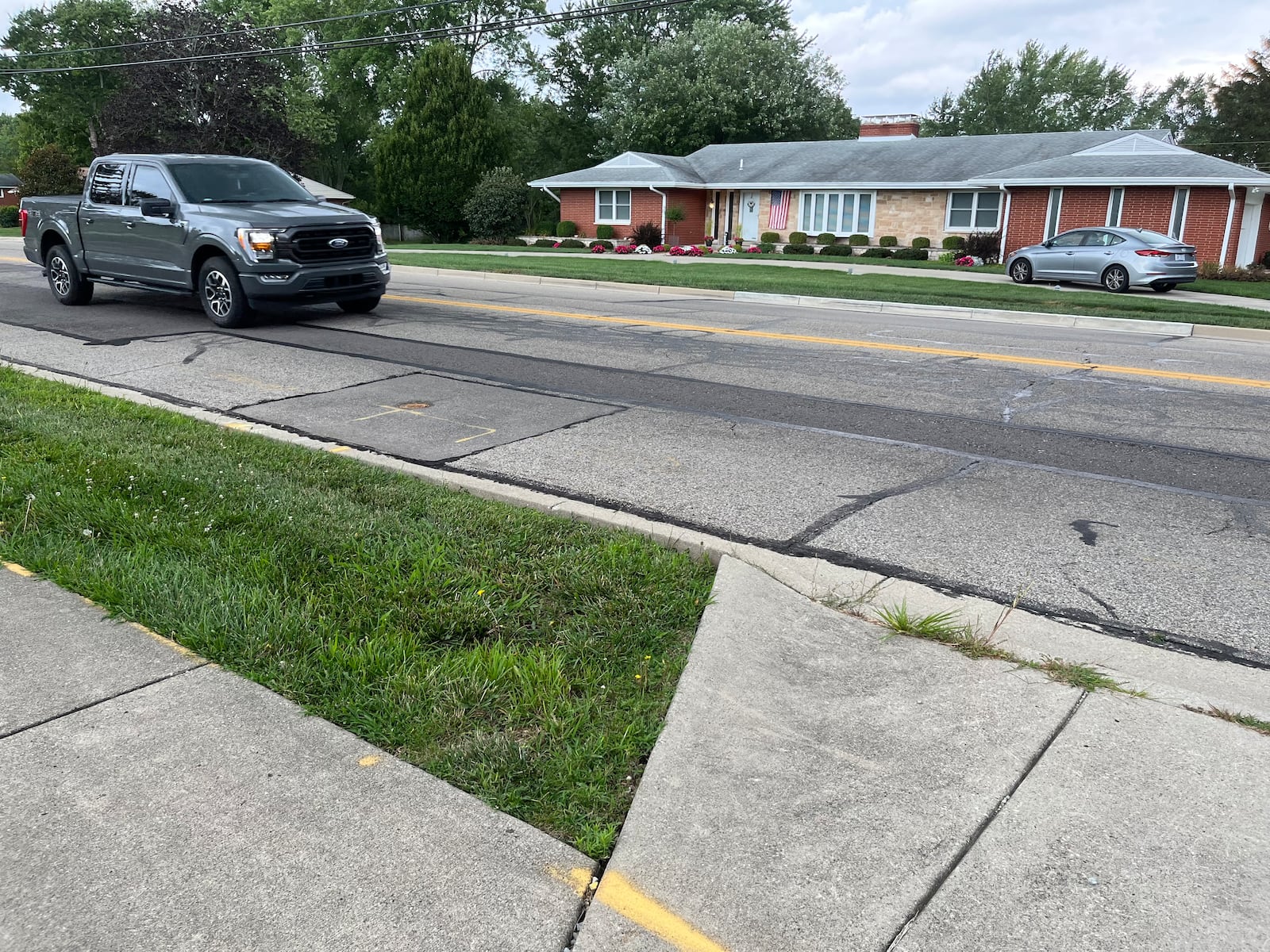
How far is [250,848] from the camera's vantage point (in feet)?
8.46

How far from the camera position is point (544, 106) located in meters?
57.0

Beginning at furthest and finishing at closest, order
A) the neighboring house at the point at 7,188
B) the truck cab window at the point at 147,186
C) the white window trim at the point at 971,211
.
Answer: the neighboring house at the point at 7,188 < the white window trim at the point at 971,211 < the truck cab window at the point at 147,186

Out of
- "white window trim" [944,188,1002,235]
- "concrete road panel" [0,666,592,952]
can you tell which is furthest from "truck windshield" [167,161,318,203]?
"white window trim" [944,188,1002,235]

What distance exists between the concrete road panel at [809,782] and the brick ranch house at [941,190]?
98.4 ft

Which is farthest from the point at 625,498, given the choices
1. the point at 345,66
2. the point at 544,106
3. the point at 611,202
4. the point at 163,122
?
the point at 345,66

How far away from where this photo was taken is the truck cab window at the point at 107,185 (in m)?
12.3

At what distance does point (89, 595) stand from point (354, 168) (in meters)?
64.6

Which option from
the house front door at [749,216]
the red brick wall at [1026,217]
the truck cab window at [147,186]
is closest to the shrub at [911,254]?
the red brick wall at [1026,217]

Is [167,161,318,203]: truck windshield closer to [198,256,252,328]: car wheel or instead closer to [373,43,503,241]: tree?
[198,256,252,328]: car wheel

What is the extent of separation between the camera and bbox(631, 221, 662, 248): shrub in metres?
38.2

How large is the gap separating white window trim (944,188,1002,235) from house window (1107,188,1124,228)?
394cm

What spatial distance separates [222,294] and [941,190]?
29.8 metres

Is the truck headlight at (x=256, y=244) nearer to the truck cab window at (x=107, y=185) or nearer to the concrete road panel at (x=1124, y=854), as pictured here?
the truck cab window at (x=107, y=185)

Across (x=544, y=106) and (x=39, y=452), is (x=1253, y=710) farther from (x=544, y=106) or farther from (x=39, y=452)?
(x=544, y=106)
